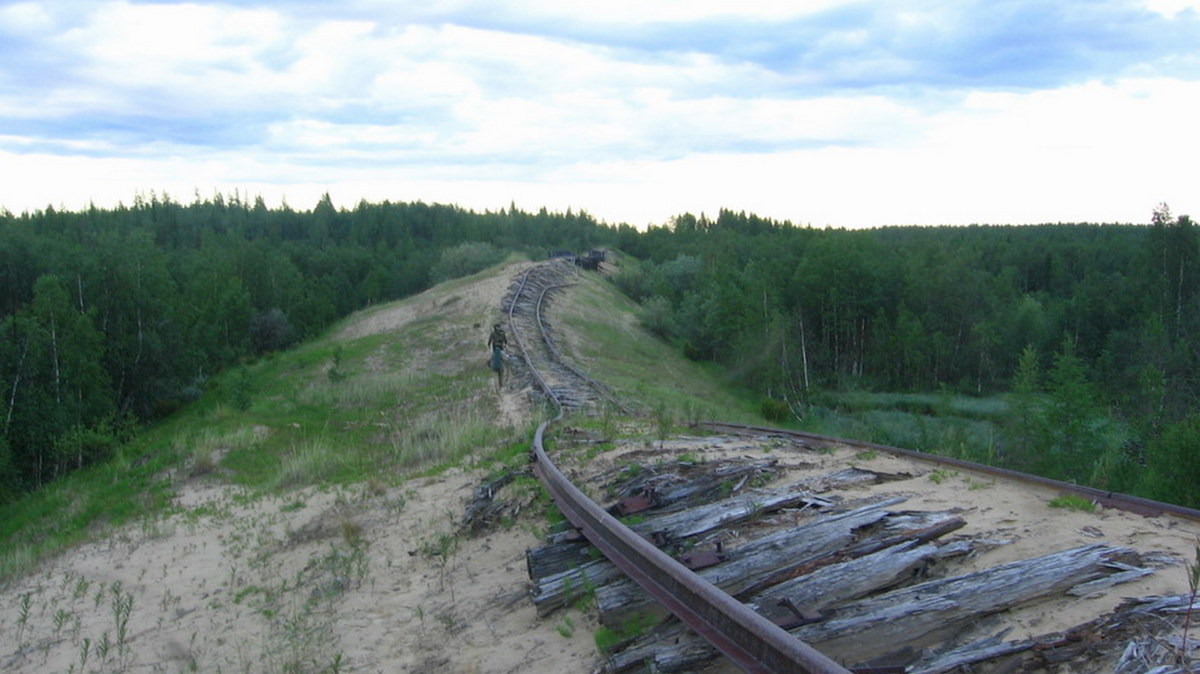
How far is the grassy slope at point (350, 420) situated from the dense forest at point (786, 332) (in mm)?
5516

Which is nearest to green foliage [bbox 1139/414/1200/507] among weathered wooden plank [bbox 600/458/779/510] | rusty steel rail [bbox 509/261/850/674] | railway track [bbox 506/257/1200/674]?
railway track [bbox 506/257/1200/674]

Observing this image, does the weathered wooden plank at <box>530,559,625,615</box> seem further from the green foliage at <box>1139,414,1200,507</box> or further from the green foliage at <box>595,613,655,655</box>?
the green foliage at <box>1139,414,1200,507</box>

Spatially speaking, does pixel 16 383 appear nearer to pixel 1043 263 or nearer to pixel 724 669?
pixel 724 669

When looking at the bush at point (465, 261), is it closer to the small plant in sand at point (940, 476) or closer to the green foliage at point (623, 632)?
the small plant in sand at point (940, 476)

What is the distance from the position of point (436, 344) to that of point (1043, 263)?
8104 cm

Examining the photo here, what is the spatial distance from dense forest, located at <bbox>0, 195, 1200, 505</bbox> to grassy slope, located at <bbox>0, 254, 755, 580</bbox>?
5.52 m

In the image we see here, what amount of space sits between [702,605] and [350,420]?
16.6 m

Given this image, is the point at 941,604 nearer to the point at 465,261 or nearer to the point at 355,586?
the point at 355,586

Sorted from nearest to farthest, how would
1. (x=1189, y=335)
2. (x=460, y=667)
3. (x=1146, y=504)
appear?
(x=460, y=667)
(x=1146, y=504)
(x=1189, y=335)

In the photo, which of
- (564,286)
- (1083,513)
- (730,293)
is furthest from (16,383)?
(1083,513)

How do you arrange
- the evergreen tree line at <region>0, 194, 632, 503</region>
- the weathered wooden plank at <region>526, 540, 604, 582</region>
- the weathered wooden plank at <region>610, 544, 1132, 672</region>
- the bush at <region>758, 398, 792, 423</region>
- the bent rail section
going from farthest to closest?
the evergreen tree line at <region>0, 194, 632, 503</region> < the bush at <region>758, 398, 792, 423</region> < the weathered wooden plank at <region>526, 540, 604, 582</region> < the weathered wooden plank at <region>610, 544, 1132, 672</region> < the bent rail section

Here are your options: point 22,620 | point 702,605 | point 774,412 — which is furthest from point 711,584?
point 774,412

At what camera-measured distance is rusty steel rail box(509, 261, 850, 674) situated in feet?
11.6

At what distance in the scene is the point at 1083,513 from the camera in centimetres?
559
